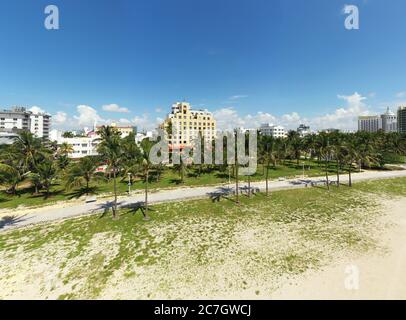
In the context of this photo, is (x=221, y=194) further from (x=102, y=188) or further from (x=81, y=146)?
(x=81, y=146)

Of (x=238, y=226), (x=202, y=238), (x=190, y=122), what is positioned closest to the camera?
(x=202, y=238)

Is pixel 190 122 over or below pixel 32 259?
over

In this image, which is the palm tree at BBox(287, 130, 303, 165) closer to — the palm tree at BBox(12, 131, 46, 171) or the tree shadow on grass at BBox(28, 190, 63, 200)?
the tree shadow on grass at BBox(28, 190, 63, 200)

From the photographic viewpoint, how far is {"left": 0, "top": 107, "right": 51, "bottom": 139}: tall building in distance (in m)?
116

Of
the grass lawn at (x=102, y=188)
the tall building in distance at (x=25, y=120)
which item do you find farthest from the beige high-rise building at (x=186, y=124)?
the tall building in distance at (x=25, y=120)

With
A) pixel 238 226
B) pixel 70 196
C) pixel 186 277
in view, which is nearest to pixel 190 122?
pixel 70 196

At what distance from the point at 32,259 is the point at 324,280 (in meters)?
21.4

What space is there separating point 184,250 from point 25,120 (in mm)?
159488

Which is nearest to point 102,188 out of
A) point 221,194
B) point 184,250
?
point 221,194

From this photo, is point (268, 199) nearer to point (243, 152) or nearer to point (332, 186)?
point (243, 152)

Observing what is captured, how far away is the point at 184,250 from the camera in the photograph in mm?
16516

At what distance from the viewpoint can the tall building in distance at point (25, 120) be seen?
11638 cm

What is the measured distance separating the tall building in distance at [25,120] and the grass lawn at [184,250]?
112 m

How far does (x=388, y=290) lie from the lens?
12.0m
